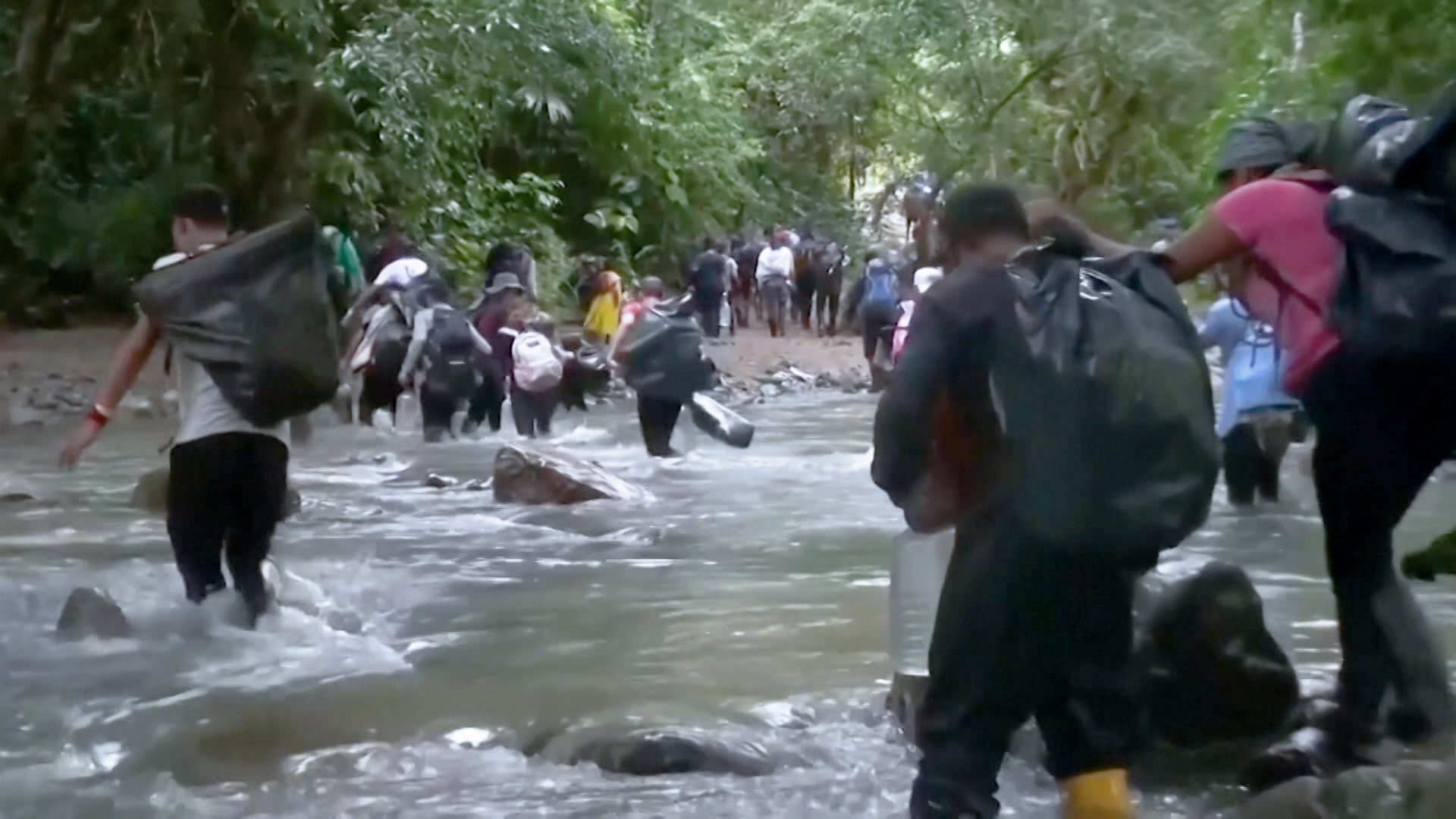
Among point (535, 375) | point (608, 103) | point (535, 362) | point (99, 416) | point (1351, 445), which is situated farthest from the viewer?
point (608, 103)

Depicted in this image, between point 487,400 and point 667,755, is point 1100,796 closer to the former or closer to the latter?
point 667,755

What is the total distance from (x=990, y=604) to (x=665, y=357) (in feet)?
34.5

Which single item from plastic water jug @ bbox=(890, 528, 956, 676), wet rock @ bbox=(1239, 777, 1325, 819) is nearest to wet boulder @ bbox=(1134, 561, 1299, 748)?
plastic water jug @ bbox=(890, 528, 956, 676)

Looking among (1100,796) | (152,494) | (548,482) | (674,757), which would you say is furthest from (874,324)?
(1100,796)

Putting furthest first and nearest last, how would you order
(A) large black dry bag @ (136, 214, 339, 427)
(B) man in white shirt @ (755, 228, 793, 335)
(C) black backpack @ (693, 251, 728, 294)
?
(B) man in white shirt @ (755, 228, 793, 335) → (C) black backpack @ (693, 251, 728, 294) → (A) large black dry bag @ (136, 214, 339, 427)

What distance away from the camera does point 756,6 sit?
1465 inches

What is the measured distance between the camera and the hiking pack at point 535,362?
53.9 feet

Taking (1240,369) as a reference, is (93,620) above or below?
below

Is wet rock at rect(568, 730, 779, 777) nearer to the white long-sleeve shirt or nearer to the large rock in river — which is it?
the large rock in river

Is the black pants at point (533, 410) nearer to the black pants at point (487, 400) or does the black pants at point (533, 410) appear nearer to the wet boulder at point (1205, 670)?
the black pants at point (487, 400)

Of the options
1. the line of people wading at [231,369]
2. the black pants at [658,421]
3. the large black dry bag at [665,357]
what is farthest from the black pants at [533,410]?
the line of people wading at [231,369]

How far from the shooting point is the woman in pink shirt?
16.8 feet

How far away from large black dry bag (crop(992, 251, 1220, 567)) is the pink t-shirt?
1.10m

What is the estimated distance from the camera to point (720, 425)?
15.7 meters
